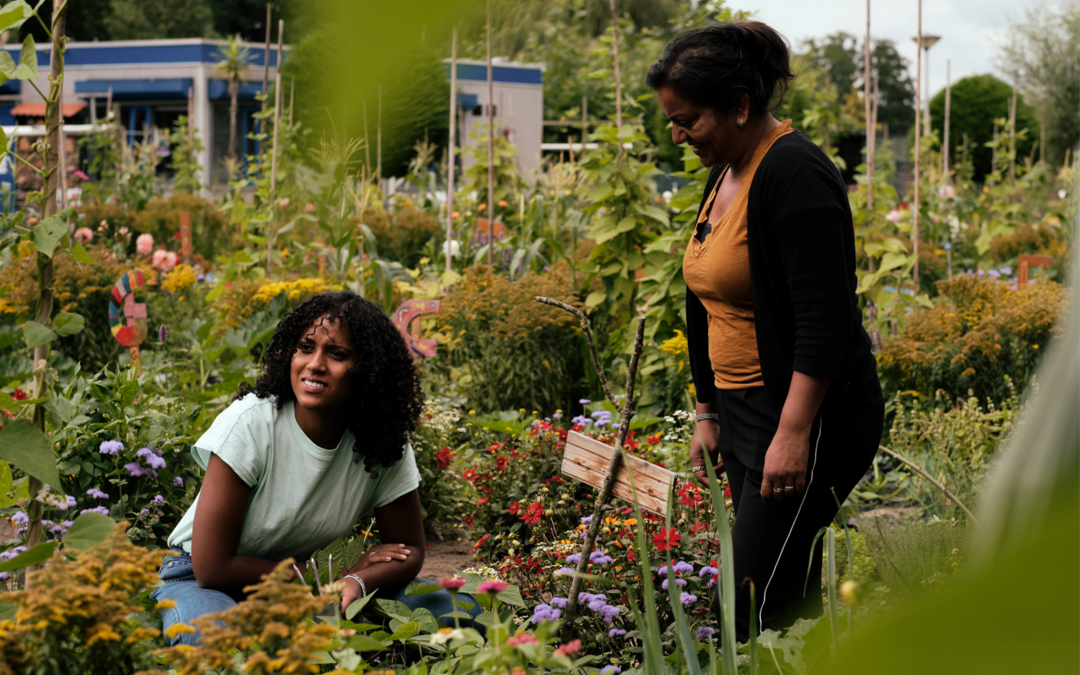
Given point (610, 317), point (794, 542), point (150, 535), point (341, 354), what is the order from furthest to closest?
point (610, 317)
point (150, 535)
point (341, 354)
point (794, 542)

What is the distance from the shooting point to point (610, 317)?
184 inches

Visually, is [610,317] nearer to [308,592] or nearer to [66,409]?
[66,409]

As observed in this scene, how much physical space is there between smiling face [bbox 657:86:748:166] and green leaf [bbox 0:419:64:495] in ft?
3.78

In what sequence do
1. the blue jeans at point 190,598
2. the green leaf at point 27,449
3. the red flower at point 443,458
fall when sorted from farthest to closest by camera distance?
the red flower at point 443,458 < the blue jeans at point 190,598 < the green leaf at point 27,449

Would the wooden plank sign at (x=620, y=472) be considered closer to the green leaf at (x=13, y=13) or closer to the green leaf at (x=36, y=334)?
the green leaf at (x=36, y=334)

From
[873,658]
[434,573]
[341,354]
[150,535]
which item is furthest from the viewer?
[434,573]

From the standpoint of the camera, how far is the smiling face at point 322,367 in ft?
6.88

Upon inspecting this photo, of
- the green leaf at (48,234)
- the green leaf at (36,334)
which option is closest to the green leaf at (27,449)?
the green leaf at (36,334)

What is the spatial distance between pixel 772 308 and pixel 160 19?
137 centimetres

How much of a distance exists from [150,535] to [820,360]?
2.05 metres

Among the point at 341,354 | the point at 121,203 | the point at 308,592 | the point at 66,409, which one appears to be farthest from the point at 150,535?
the point at 121,203

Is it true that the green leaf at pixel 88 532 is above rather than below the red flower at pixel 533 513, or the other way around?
above

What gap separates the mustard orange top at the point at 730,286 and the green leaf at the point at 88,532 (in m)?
1.10

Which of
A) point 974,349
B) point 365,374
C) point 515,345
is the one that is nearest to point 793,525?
point 365,374
